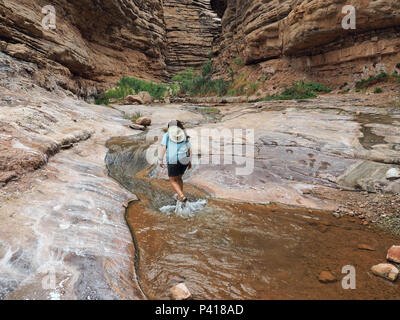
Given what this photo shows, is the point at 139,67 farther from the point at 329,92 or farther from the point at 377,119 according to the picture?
the point at 377,119

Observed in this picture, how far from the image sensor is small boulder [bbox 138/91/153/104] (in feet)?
49.5

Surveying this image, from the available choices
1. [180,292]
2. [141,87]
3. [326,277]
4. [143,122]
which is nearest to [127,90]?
[141,87]

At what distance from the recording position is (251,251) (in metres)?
2.52

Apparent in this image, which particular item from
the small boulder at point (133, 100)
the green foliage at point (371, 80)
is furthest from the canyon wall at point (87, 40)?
the green foliage at point (371, 80)

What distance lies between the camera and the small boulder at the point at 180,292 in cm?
187

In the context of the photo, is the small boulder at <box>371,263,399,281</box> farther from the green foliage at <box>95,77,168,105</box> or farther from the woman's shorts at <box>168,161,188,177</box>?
the green foliage at <box>95,77,168,105</box>

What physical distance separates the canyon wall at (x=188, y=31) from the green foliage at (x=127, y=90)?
9.70 m

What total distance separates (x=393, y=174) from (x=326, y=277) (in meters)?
2.70

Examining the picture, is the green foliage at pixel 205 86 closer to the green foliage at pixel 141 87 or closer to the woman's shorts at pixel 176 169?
the green foliage at pixel 141 87

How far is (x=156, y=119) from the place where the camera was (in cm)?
978

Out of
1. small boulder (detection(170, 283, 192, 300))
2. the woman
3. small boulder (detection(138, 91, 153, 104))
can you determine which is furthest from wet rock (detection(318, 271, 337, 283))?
small boulder (detection(138, 91, 153, 104))

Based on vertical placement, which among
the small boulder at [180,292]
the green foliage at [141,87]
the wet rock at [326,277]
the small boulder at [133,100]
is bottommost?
the small boulder at [180,292]

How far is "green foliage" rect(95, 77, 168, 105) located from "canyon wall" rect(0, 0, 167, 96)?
3.28ft

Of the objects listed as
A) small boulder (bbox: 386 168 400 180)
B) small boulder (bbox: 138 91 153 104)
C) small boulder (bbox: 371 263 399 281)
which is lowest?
small boulder (bbox: 371 263 399 281)
